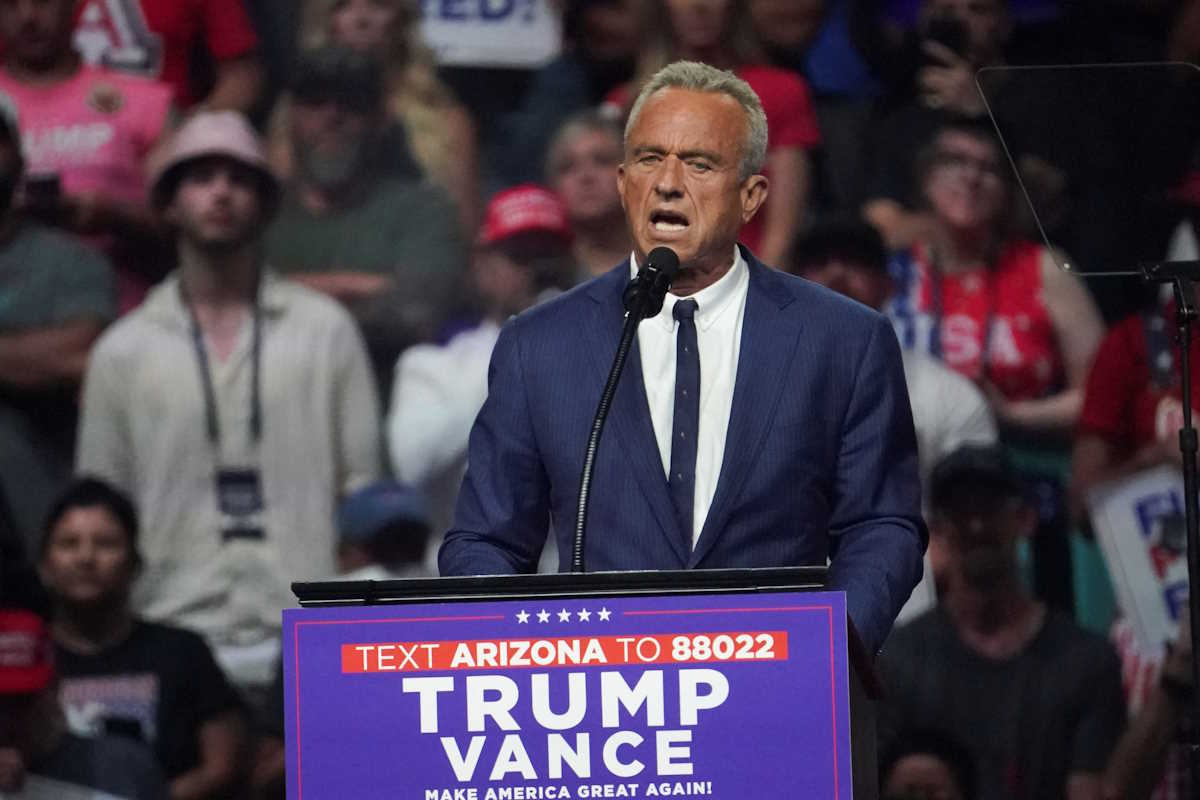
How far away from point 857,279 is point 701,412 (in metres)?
3.23

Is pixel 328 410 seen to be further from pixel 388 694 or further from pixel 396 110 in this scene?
pixel 388 694

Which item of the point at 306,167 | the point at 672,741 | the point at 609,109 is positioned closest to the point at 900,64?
the point at 609,109

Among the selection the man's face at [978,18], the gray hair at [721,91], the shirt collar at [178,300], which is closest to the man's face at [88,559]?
the shirt collar at [178,300]

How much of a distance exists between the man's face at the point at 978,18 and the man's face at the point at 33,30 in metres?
2.55

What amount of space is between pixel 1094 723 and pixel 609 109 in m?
2.20

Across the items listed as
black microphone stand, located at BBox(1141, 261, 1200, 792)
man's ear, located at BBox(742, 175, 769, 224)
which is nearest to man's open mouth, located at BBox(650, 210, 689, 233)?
man's ear, located at BBox(742, 175, 769, 224)

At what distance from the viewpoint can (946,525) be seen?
18.9 feet

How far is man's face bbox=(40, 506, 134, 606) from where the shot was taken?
229 inches

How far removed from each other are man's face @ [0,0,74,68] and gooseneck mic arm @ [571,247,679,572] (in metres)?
3.91

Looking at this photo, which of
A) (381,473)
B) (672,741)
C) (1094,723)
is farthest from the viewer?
(381,473)

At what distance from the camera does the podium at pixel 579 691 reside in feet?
7.30

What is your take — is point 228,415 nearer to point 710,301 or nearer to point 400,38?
point 400,38

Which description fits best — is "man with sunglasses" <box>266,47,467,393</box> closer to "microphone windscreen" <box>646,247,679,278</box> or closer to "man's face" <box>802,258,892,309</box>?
"man's face" <box>802,258,892,309</box>

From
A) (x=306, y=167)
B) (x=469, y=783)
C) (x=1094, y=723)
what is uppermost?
(x=306, y=167)
